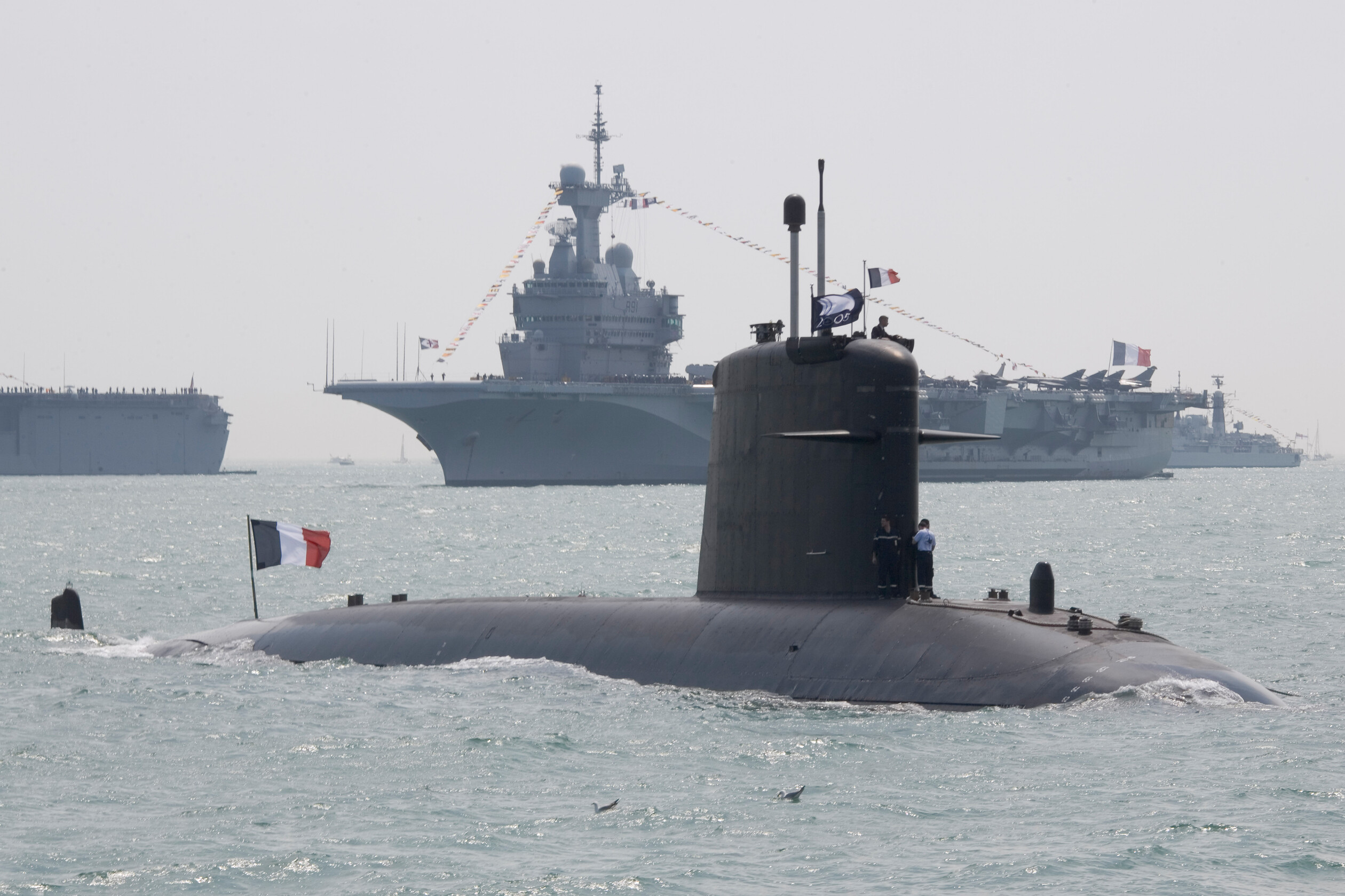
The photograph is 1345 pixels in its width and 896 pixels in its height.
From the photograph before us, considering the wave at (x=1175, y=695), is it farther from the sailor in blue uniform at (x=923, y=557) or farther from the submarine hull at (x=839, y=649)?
the sailor in blue uniform at (x=923, y=557)

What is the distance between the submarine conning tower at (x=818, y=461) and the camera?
17.5 meters

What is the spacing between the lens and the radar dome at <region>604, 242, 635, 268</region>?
403 ft

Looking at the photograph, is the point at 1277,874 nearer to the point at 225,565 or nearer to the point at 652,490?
the point at 225,565

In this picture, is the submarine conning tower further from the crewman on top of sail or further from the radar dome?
the radar dome

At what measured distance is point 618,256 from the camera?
404ft

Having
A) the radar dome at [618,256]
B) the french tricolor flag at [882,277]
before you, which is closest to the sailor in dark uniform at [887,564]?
the french tricolor flag at [882,277]

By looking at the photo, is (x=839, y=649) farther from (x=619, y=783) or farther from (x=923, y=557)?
(x=619, y=783)

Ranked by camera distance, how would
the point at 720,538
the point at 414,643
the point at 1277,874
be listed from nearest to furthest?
1. the point at 1277,874
2. the point at 720,538
3. the point at 414,643

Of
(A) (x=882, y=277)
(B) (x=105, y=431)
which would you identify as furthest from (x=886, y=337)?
(B) (x=105, y=431)

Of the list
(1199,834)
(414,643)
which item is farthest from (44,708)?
(1199,834)

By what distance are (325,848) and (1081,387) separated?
379 feet

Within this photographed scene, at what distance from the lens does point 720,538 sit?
61.8 feet

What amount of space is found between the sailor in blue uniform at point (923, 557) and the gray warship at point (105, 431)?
141526 mm

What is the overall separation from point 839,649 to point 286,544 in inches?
390
